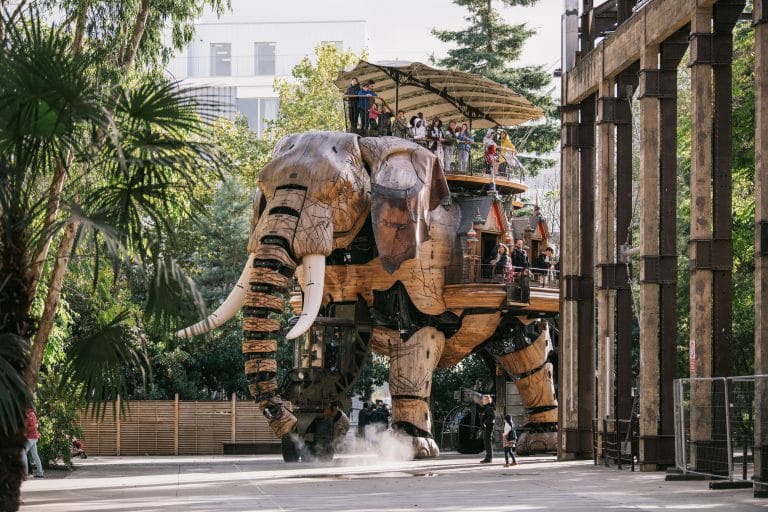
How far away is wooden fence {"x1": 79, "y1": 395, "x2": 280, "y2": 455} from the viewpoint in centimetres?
3738

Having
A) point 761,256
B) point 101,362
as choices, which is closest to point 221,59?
point 761,256

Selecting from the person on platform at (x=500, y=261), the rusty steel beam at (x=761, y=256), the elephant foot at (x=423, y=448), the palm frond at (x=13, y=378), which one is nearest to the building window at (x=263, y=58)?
the person on platform at (x=500, y=261)

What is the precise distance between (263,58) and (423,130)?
71.4m

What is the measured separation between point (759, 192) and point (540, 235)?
14.9 meters

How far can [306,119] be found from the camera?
50.9m

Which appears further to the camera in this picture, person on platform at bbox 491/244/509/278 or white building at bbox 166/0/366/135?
white building at bbox 166/0/366/135

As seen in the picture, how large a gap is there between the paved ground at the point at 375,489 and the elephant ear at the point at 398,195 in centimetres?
399

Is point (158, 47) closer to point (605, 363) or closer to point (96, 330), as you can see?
point (605, 363)

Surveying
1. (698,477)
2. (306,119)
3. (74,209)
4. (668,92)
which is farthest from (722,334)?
(306,119)

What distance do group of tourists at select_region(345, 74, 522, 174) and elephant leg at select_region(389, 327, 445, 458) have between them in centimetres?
423

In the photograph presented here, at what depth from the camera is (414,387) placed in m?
28.7

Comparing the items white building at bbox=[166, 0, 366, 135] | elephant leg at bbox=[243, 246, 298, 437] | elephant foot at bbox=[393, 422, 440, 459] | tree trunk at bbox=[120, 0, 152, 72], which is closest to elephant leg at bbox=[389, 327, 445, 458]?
elephant foot at bbox=[393, 422, 440, 459]

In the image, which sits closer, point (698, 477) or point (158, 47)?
point (698, 477)

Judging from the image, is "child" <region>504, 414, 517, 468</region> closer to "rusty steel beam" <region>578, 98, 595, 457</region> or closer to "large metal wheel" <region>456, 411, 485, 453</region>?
"rusty steel beam" <region>578, 98, 595, 457</region>
